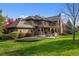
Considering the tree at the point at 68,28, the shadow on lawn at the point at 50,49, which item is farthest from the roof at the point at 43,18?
the shadow on lawn at the point at 50,49

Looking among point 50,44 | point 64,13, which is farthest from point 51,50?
point 64,13

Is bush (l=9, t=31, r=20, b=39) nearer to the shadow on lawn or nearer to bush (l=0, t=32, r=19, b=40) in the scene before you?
bush (l=0, t=32, r=19, b=40)

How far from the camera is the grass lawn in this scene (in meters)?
5.01

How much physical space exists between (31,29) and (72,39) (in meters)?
0.50

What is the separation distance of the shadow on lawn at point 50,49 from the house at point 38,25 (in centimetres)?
13

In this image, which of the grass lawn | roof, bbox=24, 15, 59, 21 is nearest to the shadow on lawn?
the grass lawn

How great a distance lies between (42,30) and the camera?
5.07 meters

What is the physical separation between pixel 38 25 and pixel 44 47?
0.89ft

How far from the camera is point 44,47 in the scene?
5.05 m

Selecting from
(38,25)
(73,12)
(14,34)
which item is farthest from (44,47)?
(73,12)

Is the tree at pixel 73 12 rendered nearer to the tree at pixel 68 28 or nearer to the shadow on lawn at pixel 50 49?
the tree at pixel 68 28

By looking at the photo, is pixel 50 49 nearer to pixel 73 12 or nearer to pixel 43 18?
pixel 43 18

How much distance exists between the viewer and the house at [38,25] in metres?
5.07

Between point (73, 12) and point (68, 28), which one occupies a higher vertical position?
point (73, 12)
